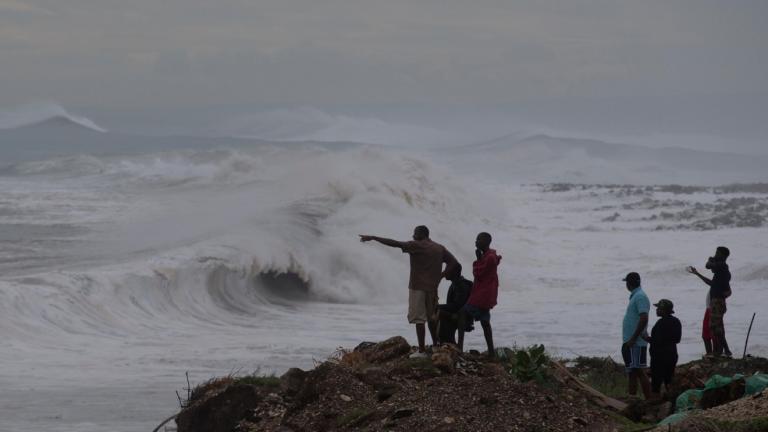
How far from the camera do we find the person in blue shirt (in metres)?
11.1

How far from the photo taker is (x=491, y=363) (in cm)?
1047

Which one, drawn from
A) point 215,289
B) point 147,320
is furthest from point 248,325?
point 215,289

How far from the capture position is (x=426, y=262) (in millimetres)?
11508

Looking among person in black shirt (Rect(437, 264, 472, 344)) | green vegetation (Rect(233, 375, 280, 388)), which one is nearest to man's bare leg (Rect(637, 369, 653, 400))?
person in black shirt (Rect(437, 264, 472, 344))

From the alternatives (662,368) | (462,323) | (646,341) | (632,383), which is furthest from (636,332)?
(462,323)

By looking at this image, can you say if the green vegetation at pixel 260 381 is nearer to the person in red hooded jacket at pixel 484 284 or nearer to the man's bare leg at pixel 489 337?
the person in red hooded jacket at pixel 484 284

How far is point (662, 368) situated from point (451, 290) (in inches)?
74.5

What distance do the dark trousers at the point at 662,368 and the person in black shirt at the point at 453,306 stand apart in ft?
5.30

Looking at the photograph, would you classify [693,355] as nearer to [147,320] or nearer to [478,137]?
[147,320]

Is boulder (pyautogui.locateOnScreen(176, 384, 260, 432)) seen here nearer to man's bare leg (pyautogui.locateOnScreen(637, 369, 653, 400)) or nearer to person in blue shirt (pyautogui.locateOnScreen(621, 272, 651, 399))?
person in blue shirt (pyautogui.locateOnScreen(621, 272, 651, 399))

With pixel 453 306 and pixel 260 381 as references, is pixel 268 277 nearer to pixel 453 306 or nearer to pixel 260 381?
pixel 453 306

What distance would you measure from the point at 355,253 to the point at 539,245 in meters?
9.07

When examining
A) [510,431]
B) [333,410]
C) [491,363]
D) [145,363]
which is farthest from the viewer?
[145,363]

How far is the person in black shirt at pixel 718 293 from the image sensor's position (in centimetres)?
1292
